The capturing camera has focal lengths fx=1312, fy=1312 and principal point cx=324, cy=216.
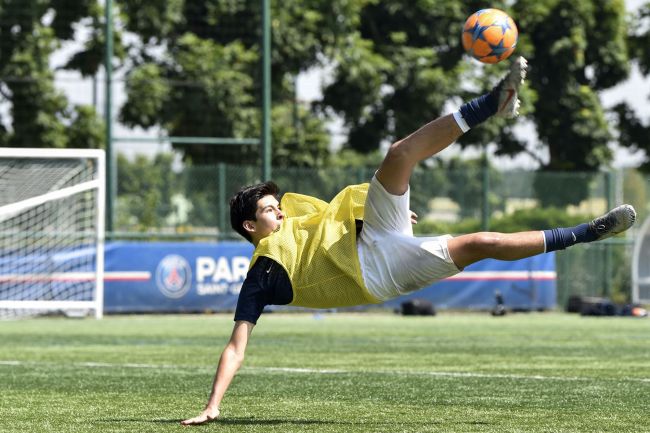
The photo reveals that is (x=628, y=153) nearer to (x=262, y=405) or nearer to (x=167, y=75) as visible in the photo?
(x=167, y=75)

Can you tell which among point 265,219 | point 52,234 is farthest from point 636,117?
point 265,219

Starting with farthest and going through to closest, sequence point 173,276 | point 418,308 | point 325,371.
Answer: point 418,308 < point 173,276 < point 325,371

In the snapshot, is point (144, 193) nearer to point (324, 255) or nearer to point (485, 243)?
point (324, 255)

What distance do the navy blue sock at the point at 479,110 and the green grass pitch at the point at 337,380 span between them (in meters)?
1.76

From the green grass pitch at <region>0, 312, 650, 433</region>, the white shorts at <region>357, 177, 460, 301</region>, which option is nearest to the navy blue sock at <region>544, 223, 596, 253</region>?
the white shorts at <region>357, 177, 460, 301</region>

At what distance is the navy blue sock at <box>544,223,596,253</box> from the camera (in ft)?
24.9

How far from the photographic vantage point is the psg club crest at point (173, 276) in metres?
25.5

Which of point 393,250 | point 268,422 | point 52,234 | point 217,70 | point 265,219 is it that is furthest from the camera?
point 217,70

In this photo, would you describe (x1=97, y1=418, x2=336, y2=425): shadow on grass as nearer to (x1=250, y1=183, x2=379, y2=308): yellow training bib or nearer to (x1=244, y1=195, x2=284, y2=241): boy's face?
(x1=250, y1=183, x2=379, y2=308): yellow training bib

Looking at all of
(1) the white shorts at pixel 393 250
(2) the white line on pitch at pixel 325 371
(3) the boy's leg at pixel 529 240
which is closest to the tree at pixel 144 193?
(2) the white line on pitch at pixel 325 371

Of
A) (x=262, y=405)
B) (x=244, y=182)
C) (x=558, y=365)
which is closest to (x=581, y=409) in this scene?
(x=262, y=405)

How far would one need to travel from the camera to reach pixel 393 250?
786 centimetres

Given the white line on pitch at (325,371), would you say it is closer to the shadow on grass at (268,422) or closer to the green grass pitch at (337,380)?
the green grass pitch at (337,380)

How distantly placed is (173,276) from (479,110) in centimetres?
1842
